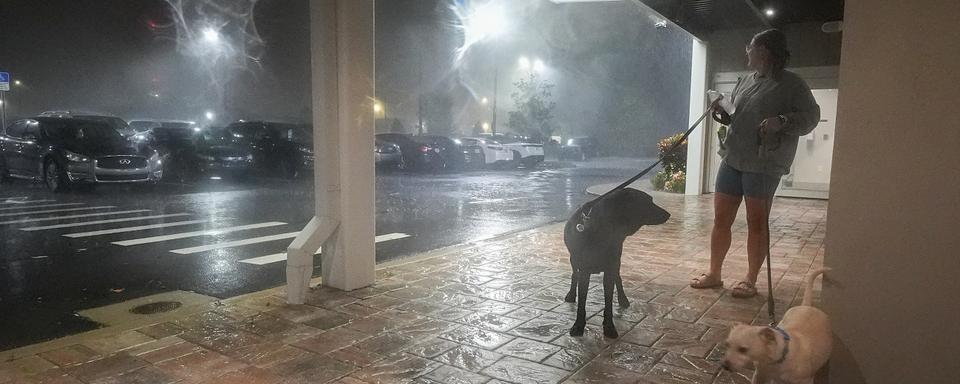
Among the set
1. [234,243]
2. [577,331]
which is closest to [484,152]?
[234,243]

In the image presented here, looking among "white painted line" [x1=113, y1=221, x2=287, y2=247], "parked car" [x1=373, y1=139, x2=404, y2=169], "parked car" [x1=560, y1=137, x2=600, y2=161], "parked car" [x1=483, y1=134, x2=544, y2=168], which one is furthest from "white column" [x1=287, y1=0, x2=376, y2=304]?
"parked car" [x1=560, y1=137, x2=600, y2=161]

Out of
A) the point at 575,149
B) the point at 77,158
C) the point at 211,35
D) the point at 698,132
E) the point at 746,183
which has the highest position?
the point at 211,35

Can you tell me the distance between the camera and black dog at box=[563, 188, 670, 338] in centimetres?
344

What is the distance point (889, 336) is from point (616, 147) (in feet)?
132

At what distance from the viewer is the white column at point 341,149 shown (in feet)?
13.8

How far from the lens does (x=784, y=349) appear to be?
2293mm

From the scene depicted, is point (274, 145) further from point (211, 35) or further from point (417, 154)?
point (211, 35)

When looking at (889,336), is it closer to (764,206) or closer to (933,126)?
(933,126)

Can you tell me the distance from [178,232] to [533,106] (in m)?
31.8

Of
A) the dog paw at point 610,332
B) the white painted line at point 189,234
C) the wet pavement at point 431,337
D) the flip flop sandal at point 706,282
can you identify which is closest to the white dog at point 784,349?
Answer: the wet pavement at point 431,337

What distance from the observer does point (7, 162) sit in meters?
13.8

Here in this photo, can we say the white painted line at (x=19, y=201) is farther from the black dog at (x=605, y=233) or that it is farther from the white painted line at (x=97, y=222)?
the black dog at (x=605, y=233)

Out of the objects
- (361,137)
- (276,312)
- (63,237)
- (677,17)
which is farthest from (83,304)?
(677,17)

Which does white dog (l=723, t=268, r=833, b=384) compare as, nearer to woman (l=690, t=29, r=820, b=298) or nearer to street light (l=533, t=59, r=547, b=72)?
woman (l=690, t=29, r=820, b=298)
